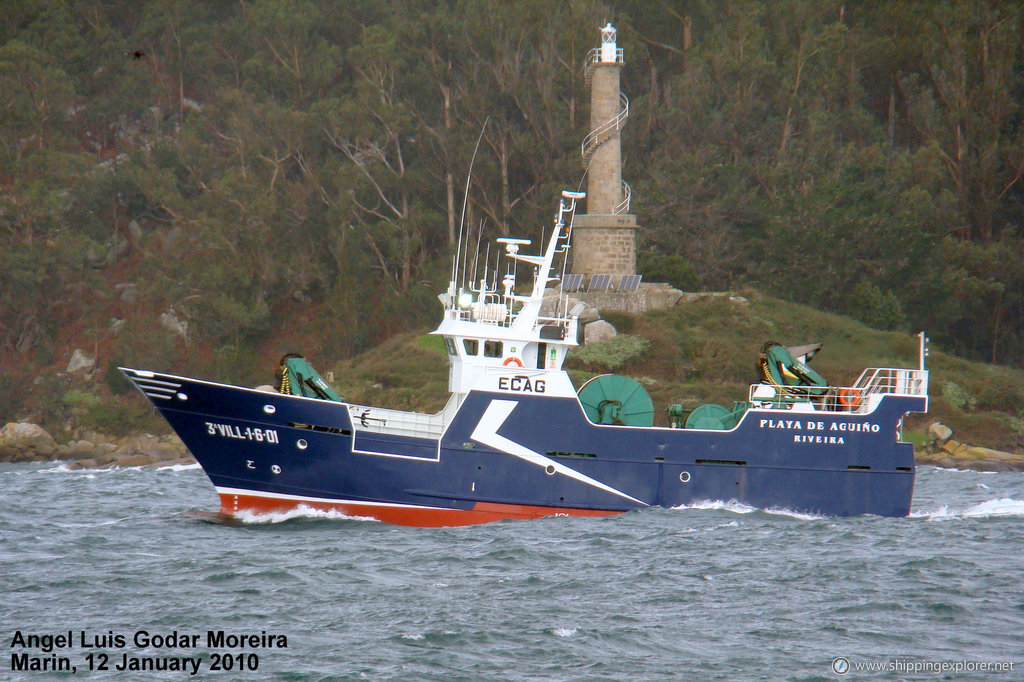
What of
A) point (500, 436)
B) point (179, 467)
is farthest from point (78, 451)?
point (500, 436)

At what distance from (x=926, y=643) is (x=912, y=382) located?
32.0 feet

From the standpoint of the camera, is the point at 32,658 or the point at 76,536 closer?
the point at 32,658

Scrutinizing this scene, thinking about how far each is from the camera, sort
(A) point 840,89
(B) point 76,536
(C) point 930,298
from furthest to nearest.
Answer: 1. (A) point 840,89
2. (C) point 930,298
3. (B) point 76,536

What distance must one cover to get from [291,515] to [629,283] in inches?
1119

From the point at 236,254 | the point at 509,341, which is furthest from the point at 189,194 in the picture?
the point at 509,341

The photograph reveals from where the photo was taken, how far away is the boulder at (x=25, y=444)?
137ft

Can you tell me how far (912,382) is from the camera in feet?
71.3

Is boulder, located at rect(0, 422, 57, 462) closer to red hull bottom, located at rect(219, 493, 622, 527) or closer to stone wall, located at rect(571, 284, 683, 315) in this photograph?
stone wall, located at rect(571, 284, 683, 315)

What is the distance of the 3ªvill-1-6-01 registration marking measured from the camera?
19.3 metres

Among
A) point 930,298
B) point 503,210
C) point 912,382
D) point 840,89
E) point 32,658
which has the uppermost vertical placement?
point 840,89

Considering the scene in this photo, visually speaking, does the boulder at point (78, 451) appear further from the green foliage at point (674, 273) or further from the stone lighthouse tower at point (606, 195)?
the green foliage at point (674, 273)

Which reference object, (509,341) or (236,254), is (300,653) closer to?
(509,341)

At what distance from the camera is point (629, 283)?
46094mm

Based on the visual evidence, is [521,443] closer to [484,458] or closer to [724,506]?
[484,458]
